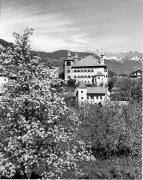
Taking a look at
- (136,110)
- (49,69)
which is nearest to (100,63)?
(136,110)

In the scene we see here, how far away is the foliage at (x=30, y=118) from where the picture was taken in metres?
14.7

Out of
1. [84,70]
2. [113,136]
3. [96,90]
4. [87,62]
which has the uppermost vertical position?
[87,62]

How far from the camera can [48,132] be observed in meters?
14.8

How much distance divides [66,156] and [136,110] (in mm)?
23255

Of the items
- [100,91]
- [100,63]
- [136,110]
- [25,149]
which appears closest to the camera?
[25,149]

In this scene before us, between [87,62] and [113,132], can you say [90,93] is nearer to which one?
[87,62]

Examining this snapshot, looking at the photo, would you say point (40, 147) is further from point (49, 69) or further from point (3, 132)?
point (49, 69)

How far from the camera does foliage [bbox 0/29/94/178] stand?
14711 millimetres

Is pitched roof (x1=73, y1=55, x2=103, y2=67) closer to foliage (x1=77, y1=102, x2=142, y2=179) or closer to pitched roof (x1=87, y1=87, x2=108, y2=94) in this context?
pitched roof (x1=87, y1=87, x2=108, y2=94)

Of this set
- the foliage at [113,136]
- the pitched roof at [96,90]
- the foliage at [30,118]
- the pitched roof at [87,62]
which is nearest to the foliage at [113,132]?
the foliage at [113,136]

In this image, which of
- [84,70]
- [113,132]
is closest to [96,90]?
[84,70]

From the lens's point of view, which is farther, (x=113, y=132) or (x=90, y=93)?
(x=90, y=93)

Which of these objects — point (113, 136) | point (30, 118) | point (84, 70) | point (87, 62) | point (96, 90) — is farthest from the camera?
point (87, 62)

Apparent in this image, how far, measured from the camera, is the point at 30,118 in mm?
15547
